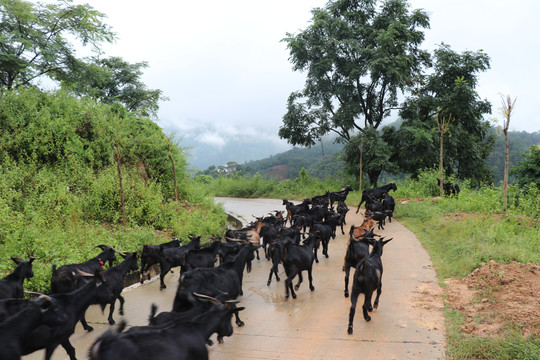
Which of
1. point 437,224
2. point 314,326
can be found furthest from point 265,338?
point 437,224

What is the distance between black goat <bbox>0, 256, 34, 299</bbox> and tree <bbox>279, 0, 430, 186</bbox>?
837 inches

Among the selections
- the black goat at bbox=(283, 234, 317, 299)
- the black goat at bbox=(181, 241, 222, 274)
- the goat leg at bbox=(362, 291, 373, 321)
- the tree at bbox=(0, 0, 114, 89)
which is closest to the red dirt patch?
the goat leg at bbox=(362, 291, 373, 321)

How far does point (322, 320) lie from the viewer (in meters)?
5.35

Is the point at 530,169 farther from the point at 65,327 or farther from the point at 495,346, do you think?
the point at 65,327

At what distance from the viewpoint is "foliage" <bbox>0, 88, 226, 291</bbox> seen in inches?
314

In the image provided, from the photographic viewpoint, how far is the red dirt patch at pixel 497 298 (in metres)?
4.75

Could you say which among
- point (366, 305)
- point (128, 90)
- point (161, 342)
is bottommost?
point (366, 305)

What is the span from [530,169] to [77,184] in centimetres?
1731

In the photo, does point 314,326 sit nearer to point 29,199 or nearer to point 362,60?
point 29,199

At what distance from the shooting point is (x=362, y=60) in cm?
2525

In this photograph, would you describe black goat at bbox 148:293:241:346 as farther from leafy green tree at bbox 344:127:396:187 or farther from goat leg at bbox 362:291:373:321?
leafy green tree at bbox 344:127:396:187

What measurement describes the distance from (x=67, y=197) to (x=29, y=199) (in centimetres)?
92

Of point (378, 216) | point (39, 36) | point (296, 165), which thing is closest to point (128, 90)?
point (39, 36)

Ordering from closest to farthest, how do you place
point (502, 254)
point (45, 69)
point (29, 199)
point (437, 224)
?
point (502, 254) < point (29, 199) < point (437, 224) < point (45, 69)
